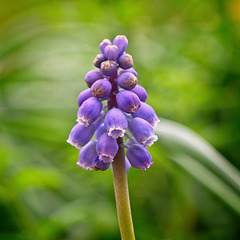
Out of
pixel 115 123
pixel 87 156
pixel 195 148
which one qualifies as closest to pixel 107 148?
pixel 115 123

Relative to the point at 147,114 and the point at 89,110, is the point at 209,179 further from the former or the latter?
the point at 89,110

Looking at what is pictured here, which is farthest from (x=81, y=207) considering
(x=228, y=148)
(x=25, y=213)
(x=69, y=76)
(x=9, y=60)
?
(x=9, y=60)

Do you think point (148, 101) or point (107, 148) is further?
point (148, 101)

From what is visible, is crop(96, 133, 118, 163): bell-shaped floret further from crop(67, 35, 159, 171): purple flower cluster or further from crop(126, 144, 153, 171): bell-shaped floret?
crop(126, 144, 153, 171): bell-shaped floret

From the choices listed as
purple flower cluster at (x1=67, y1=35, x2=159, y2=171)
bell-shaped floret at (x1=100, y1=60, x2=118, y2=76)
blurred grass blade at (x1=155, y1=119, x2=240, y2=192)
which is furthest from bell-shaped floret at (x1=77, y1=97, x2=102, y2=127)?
blurred grass blade at (x1=155, y1=119, x2=240, y2=192)

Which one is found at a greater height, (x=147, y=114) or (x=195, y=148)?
(x=195, y=148)
